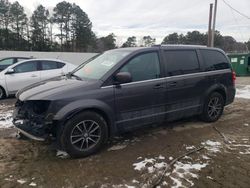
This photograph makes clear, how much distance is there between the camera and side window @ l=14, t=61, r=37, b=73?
9.38 metres

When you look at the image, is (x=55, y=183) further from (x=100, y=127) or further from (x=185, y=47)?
(x=185, y=47)

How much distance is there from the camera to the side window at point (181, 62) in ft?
17.1

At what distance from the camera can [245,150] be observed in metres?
4.54

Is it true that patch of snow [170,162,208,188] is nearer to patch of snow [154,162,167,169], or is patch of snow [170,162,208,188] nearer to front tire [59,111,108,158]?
patch of snow [154,162,167,169]

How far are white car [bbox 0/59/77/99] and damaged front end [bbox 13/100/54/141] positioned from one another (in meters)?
5.31

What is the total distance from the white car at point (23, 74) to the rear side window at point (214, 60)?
5.98m

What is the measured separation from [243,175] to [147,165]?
1335 millimetres

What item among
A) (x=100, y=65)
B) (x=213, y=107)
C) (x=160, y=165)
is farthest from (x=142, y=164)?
(x=213, y=107)

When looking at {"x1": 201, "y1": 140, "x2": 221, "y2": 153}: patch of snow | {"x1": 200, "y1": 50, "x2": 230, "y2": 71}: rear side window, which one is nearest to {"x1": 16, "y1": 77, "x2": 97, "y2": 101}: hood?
{"x1": 201, "y1": 140, "x2": 221, "y2": 153}: patch of snow

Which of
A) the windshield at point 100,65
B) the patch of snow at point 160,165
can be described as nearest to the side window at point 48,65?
the windshield at point 100,65

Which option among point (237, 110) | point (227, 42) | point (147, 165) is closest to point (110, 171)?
point (147, 165)

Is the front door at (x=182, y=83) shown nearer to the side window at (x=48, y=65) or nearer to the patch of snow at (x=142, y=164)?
the patch of snow at (x=142, y=164)

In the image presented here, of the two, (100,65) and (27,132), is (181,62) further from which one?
(27,132)

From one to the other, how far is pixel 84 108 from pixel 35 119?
77cm
